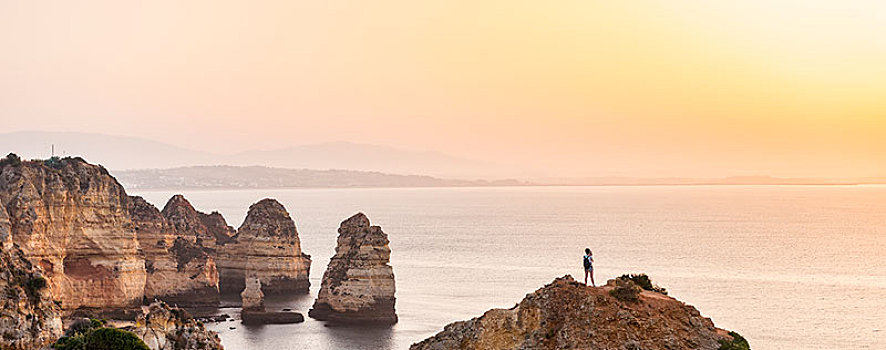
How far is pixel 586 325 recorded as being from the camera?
26844 millimetres

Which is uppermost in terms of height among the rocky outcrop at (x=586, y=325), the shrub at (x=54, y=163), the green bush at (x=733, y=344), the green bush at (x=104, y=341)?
the shrub at (x=54, y=163)

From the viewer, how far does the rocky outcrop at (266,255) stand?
9088cm

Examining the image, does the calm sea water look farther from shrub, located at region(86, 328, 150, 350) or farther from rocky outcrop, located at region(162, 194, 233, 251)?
shrub, located at region(86, 328, 150, 350)

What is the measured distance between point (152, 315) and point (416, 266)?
85125 millimetres

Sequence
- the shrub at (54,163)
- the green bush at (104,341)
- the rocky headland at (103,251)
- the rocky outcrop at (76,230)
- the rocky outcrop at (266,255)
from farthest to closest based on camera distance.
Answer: the rocky outcrop at (266,255)
the shrub at (54,163)
the rocky outcrop at (76,230)
the rocky headland at (103,251)
the green bush at (104,341)

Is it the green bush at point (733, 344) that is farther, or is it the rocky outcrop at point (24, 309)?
the rocky outcrop at point (24, 309)

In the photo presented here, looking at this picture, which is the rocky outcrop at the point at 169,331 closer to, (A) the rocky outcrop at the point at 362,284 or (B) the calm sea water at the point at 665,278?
(B) the calm sea water at the point at 665,278

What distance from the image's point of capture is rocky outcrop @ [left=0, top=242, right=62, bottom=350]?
4562 cm

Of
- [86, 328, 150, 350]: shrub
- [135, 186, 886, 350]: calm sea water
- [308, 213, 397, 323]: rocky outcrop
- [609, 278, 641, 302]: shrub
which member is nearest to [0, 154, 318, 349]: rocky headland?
[86, 328, 150, 350]: shrub

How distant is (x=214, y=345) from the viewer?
144 ft

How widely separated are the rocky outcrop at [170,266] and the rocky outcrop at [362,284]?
41.4 ft

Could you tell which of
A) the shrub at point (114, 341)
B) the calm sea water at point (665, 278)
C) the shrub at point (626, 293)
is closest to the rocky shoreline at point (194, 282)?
the shrub at point (626, 293)

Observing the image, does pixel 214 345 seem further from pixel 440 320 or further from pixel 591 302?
pixel 440 320

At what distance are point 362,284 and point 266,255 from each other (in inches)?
704
